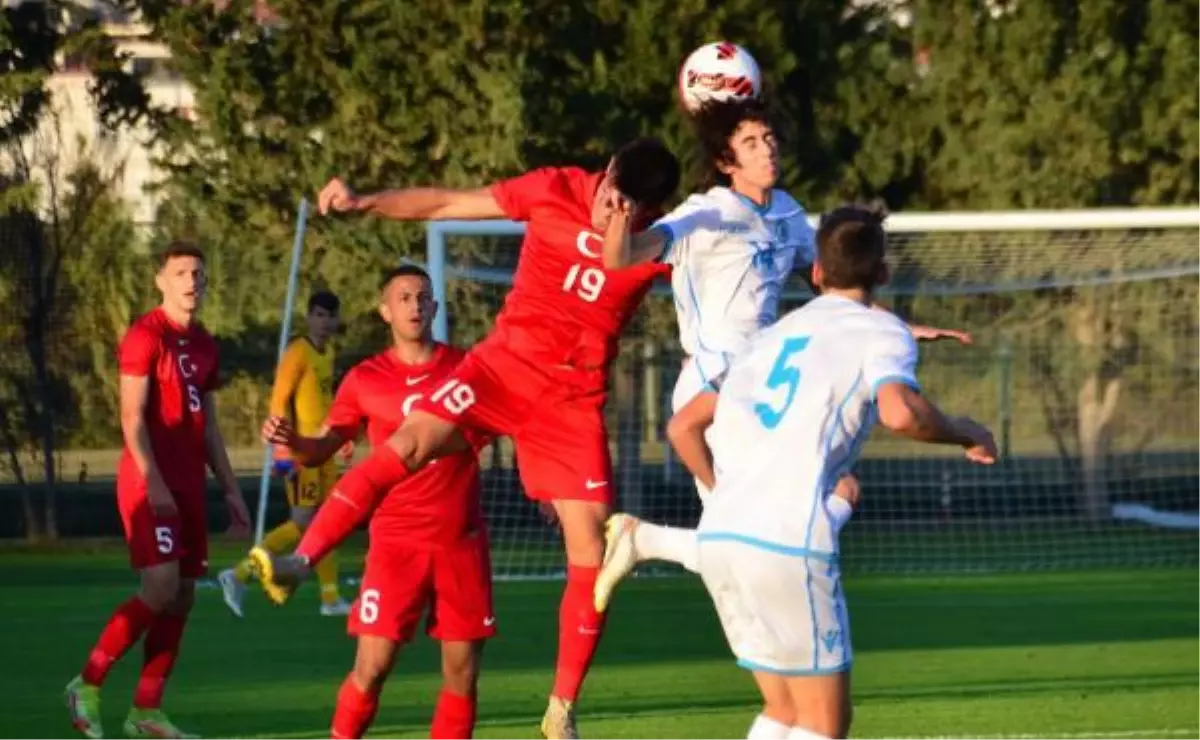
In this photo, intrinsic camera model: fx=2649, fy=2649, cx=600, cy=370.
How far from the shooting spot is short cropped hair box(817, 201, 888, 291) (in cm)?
730

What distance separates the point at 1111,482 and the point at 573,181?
15987mm

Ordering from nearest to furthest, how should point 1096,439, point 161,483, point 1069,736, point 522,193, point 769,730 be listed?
point 769,730 → point 522,193 → point 1069,736 → point 161,483 → point 1096,439

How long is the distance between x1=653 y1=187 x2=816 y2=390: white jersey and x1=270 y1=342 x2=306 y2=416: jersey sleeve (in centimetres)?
838

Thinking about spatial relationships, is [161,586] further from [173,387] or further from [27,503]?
[27,503]

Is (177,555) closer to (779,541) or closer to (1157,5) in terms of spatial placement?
(779,541)

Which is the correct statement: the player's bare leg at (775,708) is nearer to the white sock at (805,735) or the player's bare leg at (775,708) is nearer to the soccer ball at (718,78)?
the white sock at (805,735)

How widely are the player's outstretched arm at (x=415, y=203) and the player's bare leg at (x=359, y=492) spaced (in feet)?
2.44

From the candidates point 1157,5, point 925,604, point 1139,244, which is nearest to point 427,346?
point 925,604

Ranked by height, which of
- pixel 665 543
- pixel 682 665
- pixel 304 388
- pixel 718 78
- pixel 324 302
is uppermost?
pixel 718 78

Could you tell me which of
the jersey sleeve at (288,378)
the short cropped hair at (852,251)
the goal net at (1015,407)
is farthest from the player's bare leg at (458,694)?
the goal net at (1015,407)

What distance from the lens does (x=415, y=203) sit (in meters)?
9.55

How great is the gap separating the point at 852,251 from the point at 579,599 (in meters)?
3.16

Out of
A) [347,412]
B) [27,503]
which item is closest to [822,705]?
[347,412]

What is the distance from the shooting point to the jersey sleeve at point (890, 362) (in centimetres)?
704
